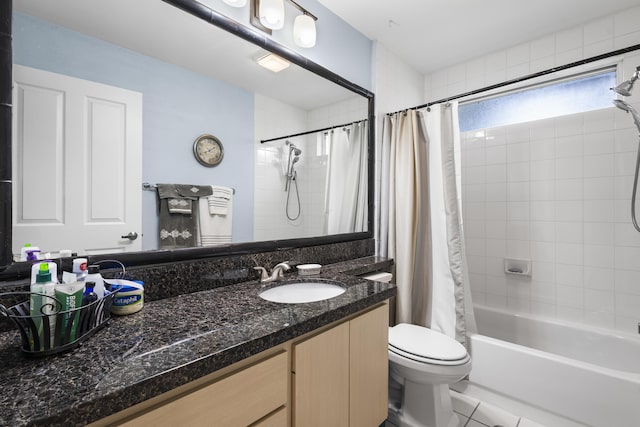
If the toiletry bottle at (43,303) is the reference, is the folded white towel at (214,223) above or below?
above

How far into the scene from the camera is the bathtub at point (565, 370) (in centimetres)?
146

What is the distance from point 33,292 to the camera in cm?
69

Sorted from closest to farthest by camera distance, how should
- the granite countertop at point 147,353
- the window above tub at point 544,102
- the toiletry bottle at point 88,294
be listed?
1. the granite countertop at point 147,353
2. the toiletry bottle at point 88,294
3. the window above tub at point 544,102

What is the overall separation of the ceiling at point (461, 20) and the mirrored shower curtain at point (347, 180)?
0.68 meters

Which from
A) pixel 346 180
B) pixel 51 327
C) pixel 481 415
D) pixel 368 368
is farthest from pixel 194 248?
pixel 481 415

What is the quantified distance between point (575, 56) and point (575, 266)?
1.47 meters

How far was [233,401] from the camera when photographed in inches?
29.2

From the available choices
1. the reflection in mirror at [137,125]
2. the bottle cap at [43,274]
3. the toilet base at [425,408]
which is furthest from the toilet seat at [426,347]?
the bottle cap at [43,274]

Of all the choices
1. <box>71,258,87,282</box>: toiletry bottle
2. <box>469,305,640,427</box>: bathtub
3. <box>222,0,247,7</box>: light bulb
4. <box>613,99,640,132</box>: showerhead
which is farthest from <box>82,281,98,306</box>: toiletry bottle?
<box>613,99,640,132</box>: showerhead

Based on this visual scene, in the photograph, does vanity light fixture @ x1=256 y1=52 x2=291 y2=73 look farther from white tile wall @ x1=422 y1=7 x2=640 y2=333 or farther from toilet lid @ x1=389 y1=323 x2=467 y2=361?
white tile wall @ x1=422 y1=7 x2=640 y2=333

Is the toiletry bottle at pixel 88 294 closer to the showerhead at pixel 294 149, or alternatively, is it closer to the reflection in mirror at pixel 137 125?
the reflection in mirror at pixel 137 125

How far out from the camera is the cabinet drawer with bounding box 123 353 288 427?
64 centimetres

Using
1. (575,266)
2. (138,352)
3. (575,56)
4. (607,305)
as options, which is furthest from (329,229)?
(575,56)

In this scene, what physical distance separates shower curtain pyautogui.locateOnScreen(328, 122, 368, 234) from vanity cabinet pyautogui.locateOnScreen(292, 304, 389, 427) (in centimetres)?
81
